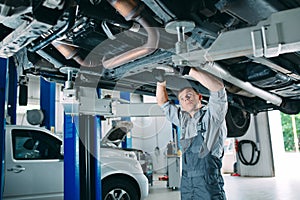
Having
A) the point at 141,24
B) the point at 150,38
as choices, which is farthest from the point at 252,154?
the point at 141,24

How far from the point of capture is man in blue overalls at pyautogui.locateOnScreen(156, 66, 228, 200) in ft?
6.09

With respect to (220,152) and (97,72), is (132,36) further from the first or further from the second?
(220,152)

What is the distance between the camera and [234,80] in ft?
7.77

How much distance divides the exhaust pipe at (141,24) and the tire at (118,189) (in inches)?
89.0

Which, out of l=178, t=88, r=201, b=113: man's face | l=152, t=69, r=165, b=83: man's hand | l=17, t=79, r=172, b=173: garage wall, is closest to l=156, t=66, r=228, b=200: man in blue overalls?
l=178, t=88, r=201, b=113: man's face

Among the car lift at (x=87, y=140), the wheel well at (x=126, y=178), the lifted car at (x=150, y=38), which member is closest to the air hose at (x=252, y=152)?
the wheel well at (x=126, y=178)

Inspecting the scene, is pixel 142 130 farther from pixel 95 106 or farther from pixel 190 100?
pixel 190 100

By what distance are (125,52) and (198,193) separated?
106 centimetres

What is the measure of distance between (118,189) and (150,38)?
9.36 feet

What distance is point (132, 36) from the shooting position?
1.86m

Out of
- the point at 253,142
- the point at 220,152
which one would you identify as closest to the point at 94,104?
the point at 220,152

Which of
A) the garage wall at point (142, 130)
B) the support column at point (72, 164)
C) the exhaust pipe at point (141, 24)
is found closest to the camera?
the exhaust pipe at point (141, 24)

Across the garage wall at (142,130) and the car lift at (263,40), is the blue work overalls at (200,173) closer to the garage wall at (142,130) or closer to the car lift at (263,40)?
the car lift at (263,40)

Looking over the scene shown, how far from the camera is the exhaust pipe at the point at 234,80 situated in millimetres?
1899
